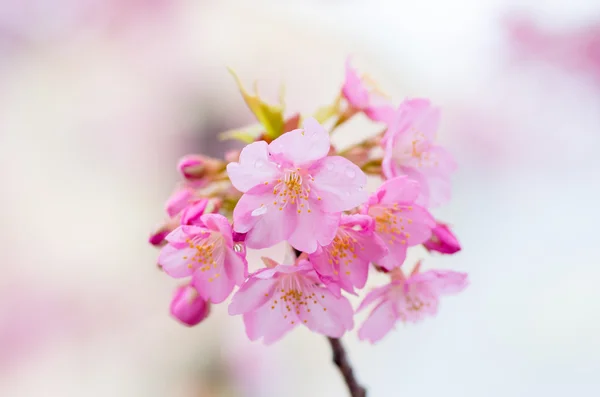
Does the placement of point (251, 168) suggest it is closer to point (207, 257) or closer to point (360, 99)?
point (207, 257)

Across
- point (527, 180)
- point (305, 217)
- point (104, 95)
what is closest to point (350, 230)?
point (305, 217)

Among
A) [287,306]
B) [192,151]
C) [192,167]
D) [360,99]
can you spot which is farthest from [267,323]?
[192,151]

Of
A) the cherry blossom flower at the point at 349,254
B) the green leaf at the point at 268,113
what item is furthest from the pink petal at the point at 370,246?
the green leaf at the point at 268,113

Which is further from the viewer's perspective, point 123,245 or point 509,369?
point 123,245

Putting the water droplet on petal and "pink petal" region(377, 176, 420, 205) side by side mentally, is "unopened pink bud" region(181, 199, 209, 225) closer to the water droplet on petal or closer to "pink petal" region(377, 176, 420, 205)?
the water droplet on petal

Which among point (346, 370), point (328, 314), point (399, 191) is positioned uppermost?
point (399, 191)

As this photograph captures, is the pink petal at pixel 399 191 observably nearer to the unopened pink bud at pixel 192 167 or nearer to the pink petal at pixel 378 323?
the pink petal at pixel 378 323

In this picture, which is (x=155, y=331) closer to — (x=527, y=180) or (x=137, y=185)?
(x=137, y=185)
